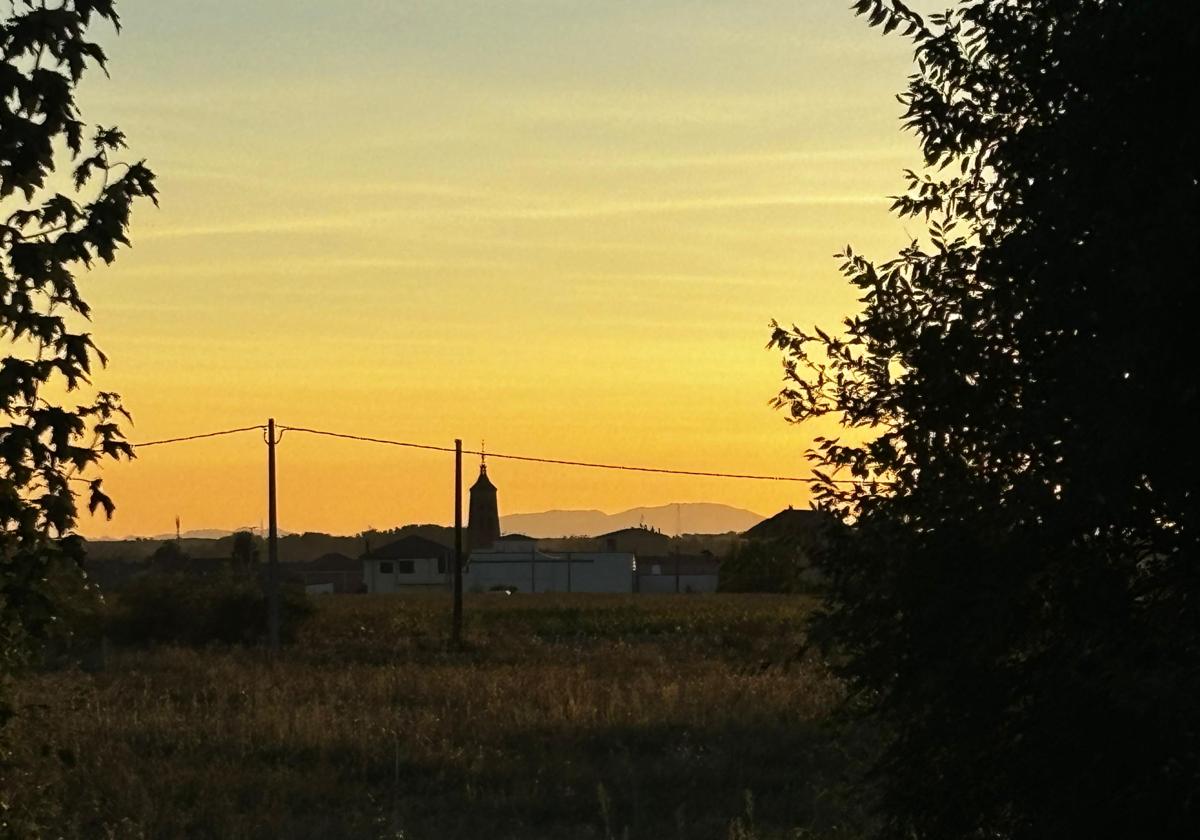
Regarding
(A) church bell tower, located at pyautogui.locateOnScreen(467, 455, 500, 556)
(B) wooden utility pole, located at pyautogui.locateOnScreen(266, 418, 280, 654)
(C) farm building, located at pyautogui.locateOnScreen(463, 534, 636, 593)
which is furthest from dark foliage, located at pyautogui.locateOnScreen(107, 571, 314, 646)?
(A) church bell tower, located at pyautogui.locateOnScreen(467, 455, 500, 556)

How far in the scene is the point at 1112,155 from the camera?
7055mm

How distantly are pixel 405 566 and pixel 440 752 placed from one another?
5049 inches

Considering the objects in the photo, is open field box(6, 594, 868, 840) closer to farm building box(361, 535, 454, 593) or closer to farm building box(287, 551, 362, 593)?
farm building box(287, 551, 362, 593)

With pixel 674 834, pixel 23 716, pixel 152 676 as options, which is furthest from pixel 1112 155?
pixel 152 676

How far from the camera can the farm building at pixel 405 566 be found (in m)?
145

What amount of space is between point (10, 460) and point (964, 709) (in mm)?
4341

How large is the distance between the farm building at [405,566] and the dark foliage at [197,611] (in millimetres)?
96298

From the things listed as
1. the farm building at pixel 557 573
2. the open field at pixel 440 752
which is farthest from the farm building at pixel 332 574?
the open field at pixel 440 752

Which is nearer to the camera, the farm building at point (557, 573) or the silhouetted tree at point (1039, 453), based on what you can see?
the silhouetted tree at point (1039, 453)

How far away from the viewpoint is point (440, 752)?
63.5 ft

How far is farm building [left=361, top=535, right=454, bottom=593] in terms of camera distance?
145250 mm

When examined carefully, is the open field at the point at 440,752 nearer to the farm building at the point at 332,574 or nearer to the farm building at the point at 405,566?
the farm building at the point at 332,574

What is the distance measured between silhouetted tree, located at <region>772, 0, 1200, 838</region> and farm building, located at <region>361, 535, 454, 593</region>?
5412 inches

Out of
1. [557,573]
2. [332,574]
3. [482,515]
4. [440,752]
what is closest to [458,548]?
[440,752]
